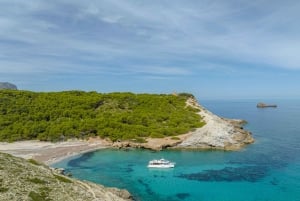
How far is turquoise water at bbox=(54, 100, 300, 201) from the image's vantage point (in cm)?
4103

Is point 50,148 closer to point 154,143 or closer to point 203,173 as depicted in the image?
point 154,143

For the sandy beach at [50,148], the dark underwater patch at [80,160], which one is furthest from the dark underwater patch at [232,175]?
the sandy beach at [50,148]

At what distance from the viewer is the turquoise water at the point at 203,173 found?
41031mm

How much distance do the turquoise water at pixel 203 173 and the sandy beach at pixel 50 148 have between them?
2.97 m

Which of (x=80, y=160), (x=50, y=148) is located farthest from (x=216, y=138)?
(x=50, y=148)

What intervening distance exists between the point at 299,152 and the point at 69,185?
171 feet

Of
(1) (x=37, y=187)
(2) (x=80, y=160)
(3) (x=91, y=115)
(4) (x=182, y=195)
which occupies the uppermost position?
(3) (x=91, y=115)

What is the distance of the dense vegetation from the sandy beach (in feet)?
8.58

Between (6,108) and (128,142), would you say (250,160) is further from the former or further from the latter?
(6,108)

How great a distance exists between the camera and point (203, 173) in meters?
50.4

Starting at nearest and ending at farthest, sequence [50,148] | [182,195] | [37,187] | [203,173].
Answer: [37,187]
[182,195]
[203,173]
[50,148]

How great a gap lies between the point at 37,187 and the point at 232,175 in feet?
104

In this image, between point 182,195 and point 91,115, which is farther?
point 91,115

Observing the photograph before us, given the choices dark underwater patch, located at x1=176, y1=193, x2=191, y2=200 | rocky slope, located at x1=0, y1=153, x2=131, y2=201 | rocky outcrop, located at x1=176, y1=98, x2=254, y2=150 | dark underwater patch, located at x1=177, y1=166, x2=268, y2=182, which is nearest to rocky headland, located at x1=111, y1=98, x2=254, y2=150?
rocky outcrop, located at x1=176, y1=98, x2=254, y2=150
